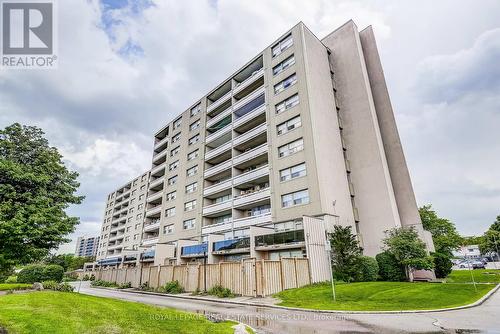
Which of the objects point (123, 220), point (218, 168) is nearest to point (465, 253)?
point (218, 168)

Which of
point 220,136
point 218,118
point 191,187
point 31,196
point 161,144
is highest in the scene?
point 161,144

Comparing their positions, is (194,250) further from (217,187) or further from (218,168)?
(218,168)

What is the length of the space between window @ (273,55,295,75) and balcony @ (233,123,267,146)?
7.21 metres

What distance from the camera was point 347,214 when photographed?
29344 mm

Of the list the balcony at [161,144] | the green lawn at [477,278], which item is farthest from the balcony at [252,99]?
the green lawn at [477,278]

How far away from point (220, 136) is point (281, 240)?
21.0 m

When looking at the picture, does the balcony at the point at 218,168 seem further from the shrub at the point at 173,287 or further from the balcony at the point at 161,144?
the balcony at the point at 161,144

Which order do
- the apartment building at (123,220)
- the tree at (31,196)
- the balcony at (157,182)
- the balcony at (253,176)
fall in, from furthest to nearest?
the apartment building at (123,220), the balcony at (157,182), the balcony at (253,176), the tree at (31,196)

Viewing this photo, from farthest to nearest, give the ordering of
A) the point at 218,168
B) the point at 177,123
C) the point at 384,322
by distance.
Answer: the point at 177,123, the point at 218,168, the point at 384,322

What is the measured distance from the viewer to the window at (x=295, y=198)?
91.3 ft

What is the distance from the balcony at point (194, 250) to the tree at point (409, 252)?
20.8m

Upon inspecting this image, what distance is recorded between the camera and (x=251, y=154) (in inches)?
1388

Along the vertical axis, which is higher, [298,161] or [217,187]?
[217,187]

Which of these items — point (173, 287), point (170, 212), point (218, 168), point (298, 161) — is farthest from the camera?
point (170, 212)
